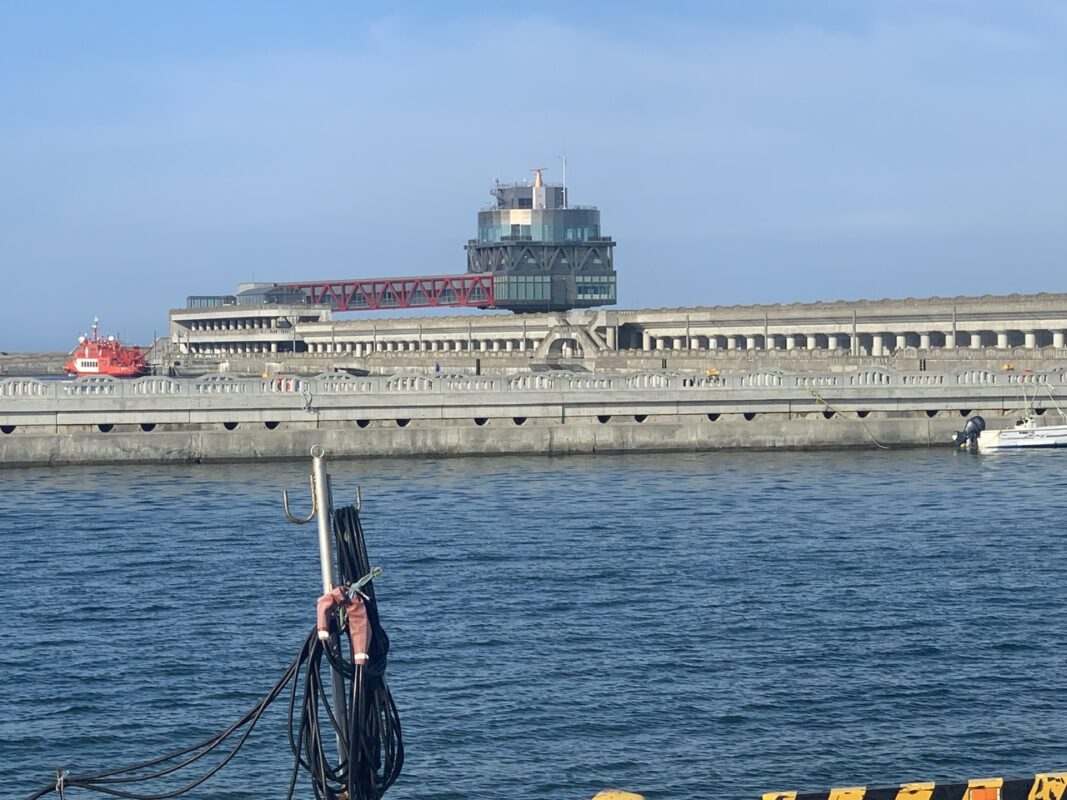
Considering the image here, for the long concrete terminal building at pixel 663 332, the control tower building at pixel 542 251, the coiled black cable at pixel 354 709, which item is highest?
the control tower building at pixel 542 251

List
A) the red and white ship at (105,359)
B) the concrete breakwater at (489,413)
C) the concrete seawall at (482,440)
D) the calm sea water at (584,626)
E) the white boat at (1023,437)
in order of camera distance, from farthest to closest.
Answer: the red and white ship at (105,359) < the white boat at (1023,437) < the concrete breakwater at (489,413) < the concrete seawall at (482,440) < the calm sea water at (584,626)

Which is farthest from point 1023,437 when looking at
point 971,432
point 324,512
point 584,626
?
point 324,512

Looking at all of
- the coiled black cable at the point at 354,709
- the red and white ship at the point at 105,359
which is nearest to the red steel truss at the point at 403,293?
the red and white ship at the point at 105,359

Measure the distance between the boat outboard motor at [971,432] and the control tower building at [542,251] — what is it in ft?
330

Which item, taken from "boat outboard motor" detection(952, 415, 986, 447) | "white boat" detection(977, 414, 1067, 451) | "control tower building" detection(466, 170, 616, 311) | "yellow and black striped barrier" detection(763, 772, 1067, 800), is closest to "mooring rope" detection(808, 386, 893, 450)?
"boat outboard motor" detection(952, 415, 986, 447)

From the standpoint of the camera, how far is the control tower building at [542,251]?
16738 cm

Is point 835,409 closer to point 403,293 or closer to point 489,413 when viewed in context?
point 489,413

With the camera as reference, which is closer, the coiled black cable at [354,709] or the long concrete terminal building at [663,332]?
the coiled black cable at [354,709]

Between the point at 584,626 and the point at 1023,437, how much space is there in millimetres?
37761

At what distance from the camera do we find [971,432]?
222 feet

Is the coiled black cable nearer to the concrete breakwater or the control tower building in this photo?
the concrete breakwater

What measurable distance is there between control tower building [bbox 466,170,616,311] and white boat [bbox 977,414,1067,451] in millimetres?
101594

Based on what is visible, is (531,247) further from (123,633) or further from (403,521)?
(123,633)

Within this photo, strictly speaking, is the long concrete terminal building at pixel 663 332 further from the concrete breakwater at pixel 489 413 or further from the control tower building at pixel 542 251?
the concrete breakwater at pixel 489 413
